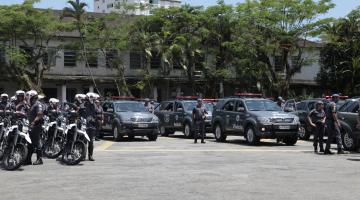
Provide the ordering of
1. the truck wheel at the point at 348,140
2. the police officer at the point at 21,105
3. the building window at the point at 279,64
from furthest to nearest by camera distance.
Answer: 1. the building window at the point at 279,64
2. the truck wheel at the point at 348,140
3. the police officer at the point at 21,105

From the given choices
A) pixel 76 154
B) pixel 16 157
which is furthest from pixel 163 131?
pixel 16 157

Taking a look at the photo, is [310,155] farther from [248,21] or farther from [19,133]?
[248,21]

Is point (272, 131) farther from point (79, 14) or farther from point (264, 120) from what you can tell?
point (79, 14)

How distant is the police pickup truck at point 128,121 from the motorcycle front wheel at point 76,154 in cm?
994

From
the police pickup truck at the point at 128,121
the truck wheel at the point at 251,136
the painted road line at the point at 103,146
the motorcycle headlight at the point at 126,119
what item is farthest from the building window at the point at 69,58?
the truck wheel at the point at 251,136

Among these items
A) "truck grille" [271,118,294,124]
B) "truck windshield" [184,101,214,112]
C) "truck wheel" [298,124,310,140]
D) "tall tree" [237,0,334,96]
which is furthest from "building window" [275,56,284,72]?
"truck grille" [271,118,294,124]

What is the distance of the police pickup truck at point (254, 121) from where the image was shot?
21.3m

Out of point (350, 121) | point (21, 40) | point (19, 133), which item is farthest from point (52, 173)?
point (21, 40)

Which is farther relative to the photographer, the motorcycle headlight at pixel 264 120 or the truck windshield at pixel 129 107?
the truck windshield at pixel 129 107

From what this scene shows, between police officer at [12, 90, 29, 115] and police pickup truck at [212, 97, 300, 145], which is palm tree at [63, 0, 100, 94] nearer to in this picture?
police pickup truck at [212, 97, 300, 145]

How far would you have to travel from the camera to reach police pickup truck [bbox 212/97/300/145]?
21297 mm

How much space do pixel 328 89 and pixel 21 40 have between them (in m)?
26.7

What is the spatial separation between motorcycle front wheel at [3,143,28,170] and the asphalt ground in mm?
239

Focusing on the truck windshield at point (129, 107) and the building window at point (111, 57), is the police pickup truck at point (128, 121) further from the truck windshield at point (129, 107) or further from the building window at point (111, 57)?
the building window at point (111, 57)
